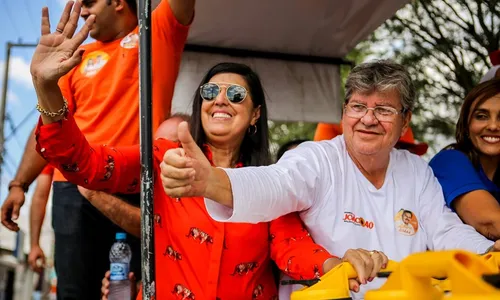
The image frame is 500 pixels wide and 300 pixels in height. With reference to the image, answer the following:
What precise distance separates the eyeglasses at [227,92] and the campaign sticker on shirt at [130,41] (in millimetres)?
737

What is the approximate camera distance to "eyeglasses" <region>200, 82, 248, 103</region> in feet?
7.50

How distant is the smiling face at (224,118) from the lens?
2.29 m

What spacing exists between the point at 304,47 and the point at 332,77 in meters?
0.53

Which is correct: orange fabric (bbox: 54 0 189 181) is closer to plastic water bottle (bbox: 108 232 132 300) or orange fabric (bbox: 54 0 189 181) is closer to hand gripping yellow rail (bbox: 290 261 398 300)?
plastic water bottle (bbox: 108 232 132 300)

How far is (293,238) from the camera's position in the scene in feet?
7.19

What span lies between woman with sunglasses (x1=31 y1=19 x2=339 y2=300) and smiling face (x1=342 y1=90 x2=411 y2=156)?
39 cm

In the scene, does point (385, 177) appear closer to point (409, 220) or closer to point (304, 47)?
point (409, 220)

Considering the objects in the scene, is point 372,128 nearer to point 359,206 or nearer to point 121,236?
point 359,206

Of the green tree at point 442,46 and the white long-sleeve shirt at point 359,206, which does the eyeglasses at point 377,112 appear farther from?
the green tree at point 442,46

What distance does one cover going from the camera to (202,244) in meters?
2.16

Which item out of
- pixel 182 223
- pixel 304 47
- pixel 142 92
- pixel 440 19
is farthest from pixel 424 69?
pixel 142 92

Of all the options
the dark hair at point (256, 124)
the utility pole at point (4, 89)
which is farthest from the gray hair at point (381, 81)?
the utility pole at point (4, 89)

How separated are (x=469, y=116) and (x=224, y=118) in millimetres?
1232

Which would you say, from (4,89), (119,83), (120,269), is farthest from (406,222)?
(4,89)
